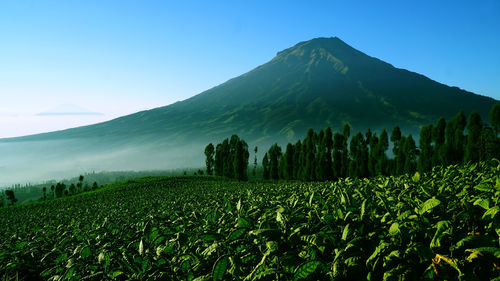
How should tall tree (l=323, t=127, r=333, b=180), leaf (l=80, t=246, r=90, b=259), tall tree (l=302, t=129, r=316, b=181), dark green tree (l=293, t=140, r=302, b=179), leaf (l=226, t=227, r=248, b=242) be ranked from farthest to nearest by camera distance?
dark green tree (l=293, t=140, r=302, b=179) → tall tree (l=302, t=129, r=316, b=181) → tall tree (l=323, t=127, r=333, b=180) → leaf (l=80, t=246, r=90, b=259) → leaf (l=226, t=227, r=248, b=242)

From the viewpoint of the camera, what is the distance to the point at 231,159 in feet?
226

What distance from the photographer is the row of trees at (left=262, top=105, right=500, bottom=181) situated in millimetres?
33844

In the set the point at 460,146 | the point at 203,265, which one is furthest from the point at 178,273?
the point at 460,146

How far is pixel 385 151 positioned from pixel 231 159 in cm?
3508

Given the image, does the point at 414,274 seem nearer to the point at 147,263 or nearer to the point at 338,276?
the point at 338,276

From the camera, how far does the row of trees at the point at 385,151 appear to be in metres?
33.8

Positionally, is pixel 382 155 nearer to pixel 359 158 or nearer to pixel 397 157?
pixel 397 157

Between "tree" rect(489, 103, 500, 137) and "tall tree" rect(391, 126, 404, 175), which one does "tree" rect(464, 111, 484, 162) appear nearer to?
"tree" rect(489, 103, 500, 137)

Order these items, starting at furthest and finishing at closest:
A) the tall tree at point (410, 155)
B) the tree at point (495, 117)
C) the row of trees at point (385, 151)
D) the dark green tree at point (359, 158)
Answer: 1. the dark green tree at point (359, 158)
2. the tall tree at point (410, 155)
3. the row of trees at point (385, 151)
4. the tree at point (495, 117)

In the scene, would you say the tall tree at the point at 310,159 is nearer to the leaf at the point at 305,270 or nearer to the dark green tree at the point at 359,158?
the dark green tree at the point at 359,158

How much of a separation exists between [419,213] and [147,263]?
2.22 m

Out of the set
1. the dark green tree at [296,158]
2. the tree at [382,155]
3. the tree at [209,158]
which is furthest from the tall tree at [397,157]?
the tree at [209,158]

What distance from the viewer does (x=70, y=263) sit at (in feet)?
8.42

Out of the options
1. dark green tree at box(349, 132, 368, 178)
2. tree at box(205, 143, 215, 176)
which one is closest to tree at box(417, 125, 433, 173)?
dark green tree at box(349, 132, 368, 178)
